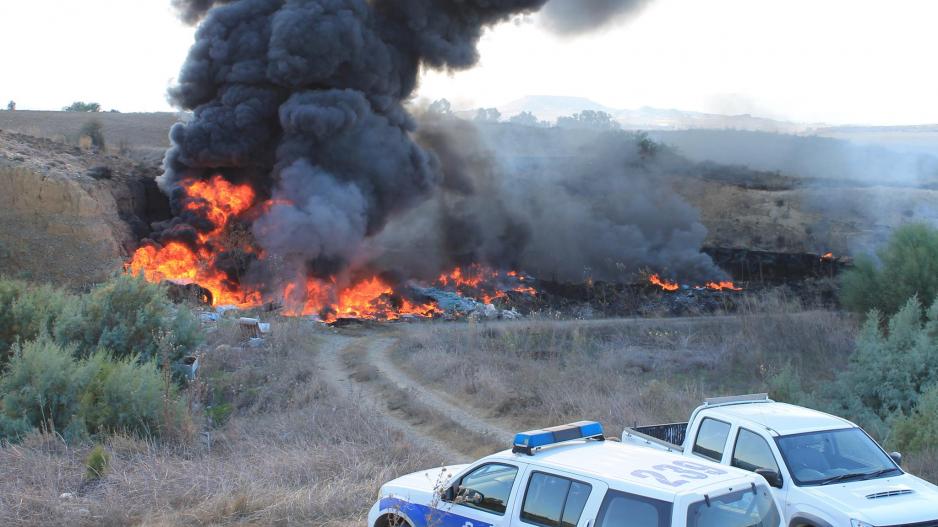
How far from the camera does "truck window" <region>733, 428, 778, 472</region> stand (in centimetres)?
771

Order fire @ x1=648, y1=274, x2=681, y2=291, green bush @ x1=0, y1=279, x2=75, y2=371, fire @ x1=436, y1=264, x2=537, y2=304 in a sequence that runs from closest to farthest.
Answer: green bush @ x1=0, y1=279, x2=75, y2=371
fire @ x1=436, y1=264, x2=537, y2=304
fire @ x1=648, y1=274, x2=681, y2=291

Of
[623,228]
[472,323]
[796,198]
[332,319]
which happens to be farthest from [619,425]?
[796,198]

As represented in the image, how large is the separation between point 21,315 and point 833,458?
14338 millimetres

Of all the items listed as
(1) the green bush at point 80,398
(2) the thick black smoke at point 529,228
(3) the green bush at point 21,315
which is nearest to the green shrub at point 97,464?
(1) the green bush at point 80,398

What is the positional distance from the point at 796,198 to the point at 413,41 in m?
28.9

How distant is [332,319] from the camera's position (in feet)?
87.4

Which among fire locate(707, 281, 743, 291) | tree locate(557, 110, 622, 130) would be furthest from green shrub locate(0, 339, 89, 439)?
tree locate(557, 110, 622, 130)

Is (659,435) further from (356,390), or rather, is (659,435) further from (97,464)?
(356,390)

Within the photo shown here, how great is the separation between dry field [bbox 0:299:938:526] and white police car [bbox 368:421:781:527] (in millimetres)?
1991

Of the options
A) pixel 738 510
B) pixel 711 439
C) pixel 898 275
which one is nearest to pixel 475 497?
pixel 738 510

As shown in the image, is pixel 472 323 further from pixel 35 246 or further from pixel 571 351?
pixel 35 246

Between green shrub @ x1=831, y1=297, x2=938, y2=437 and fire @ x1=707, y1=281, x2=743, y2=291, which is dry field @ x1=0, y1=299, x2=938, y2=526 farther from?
fire @ x1=707, y1=281, x2=743, y2=291

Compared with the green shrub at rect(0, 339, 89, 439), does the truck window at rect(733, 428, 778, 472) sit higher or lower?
higher

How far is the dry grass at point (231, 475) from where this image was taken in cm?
779
